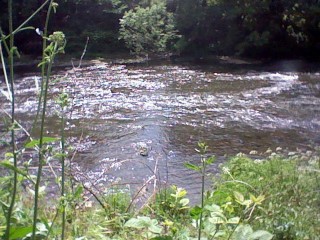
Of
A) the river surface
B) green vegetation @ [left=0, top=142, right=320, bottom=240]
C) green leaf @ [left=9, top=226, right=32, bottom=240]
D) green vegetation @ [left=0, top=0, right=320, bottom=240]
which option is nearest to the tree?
the river surface

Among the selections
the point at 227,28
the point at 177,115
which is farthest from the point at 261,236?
the point at 227,28

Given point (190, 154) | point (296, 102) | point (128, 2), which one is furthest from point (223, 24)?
point (190, 154)

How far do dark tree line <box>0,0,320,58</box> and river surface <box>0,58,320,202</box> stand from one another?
2.07 meters

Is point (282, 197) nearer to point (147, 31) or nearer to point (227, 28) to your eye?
point (227, 28)

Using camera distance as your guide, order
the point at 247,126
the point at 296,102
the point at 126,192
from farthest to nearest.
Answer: the point at 296,102
the point at 247,126
the point at 126,192

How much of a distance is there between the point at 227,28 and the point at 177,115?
822 centimetres

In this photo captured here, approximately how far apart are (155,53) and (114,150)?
10.0m

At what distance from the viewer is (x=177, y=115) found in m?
9.34

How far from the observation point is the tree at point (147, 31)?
680 inches

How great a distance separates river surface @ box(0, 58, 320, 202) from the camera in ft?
23.1

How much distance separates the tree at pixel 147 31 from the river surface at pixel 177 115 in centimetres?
346

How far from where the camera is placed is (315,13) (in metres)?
15.3

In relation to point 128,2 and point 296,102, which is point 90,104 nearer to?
point 296,102

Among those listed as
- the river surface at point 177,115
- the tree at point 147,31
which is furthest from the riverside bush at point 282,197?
the tree at point 147,31
